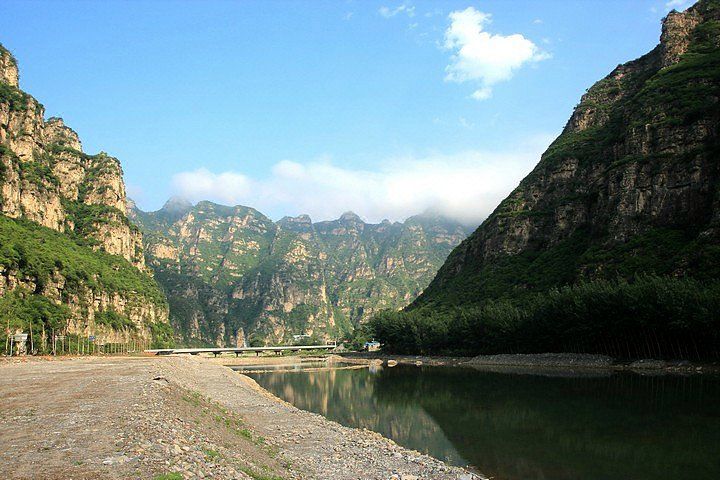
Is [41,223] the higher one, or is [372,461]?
[41,223]

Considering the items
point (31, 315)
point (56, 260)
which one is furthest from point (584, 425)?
point (56, 260)

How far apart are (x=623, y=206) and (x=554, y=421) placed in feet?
322

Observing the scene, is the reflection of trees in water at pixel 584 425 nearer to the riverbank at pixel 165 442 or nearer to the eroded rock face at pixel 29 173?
the riverbank at pixel 165 442

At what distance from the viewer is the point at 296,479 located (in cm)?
2055

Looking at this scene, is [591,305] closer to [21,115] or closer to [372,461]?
[372,461]

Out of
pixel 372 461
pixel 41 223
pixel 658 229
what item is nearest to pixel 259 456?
pixel 372 461

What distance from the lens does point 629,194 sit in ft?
403

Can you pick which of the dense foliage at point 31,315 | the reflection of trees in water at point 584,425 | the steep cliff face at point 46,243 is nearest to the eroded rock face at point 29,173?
the steep cliff face at point 46,243

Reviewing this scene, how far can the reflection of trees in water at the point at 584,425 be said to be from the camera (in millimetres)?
26797

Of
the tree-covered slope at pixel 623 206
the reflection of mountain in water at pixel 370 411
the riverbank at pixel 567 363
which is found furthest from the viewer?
the tree-covered slope at pixel 623 206

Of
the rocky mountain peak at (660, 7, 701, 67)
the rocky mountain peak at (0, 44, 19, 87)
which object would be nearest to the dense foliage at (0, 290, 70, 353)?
the rocky mountain peak at (0, 44, 19, 87)

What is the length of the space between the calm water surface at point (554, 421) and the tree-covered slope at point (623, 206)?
25662 millimetres

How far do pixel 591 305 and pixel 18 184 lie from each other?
151m

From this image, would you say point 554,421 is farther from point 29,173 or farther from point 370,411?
point 29,173
